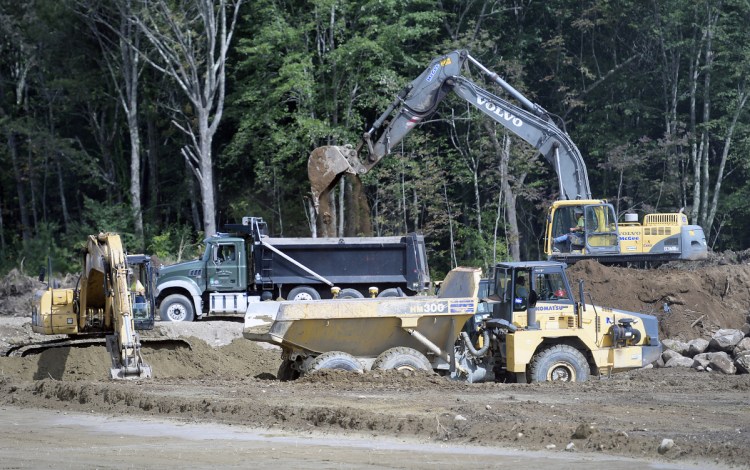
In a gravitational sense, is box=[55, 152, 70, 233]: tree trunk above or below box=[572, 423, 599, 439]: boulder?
above

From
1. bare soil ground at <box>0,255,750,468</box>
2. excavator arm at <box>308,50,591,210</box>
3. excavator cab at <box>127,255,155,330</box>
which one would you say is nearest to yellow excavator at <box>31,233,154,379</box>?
excavator cab at <box>127,255,155,330</box>

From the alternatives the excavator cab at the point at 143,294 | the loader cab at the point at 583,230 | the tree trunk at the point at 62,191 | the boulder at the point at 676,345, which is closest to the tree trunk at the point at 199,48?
the tree trunk at the point at 62,191

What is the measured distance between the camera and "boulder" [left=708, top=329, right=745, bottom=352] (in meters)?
19.8

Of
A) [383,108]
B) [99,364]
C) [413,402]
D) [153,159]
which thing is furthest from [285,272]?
[153,159]

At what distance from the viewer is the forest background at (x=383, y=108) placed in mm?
35688

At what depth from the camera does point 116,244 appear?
17.2 meters

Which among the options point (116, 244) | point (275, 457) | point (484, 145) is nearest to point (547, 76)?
point (484, 145)

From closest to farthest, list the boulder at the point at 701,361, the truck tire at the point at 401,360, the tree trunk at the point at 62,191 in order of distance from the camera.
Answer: the truck tire at the point at 401,360 → the boulder at the point at 701,361 → the tree trunk at the point at 62,191

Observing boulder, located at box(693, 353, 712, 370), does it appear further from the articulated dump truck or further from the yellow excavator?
the yellow excavator

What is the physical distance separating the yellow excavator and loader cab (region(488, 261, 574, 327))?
19.1ft

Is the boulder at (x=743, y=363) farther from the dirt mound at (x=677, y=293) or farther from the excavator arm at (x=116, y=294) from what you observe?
the excavator arm at (x=116, y=294)

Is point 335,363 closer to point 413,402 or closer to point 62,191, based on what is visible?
point 413,402

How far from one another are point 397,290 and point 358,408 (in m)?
12.3

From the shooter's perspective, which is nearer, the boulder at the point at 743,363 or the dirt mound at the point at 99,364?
the boulder at the point at 743,363
